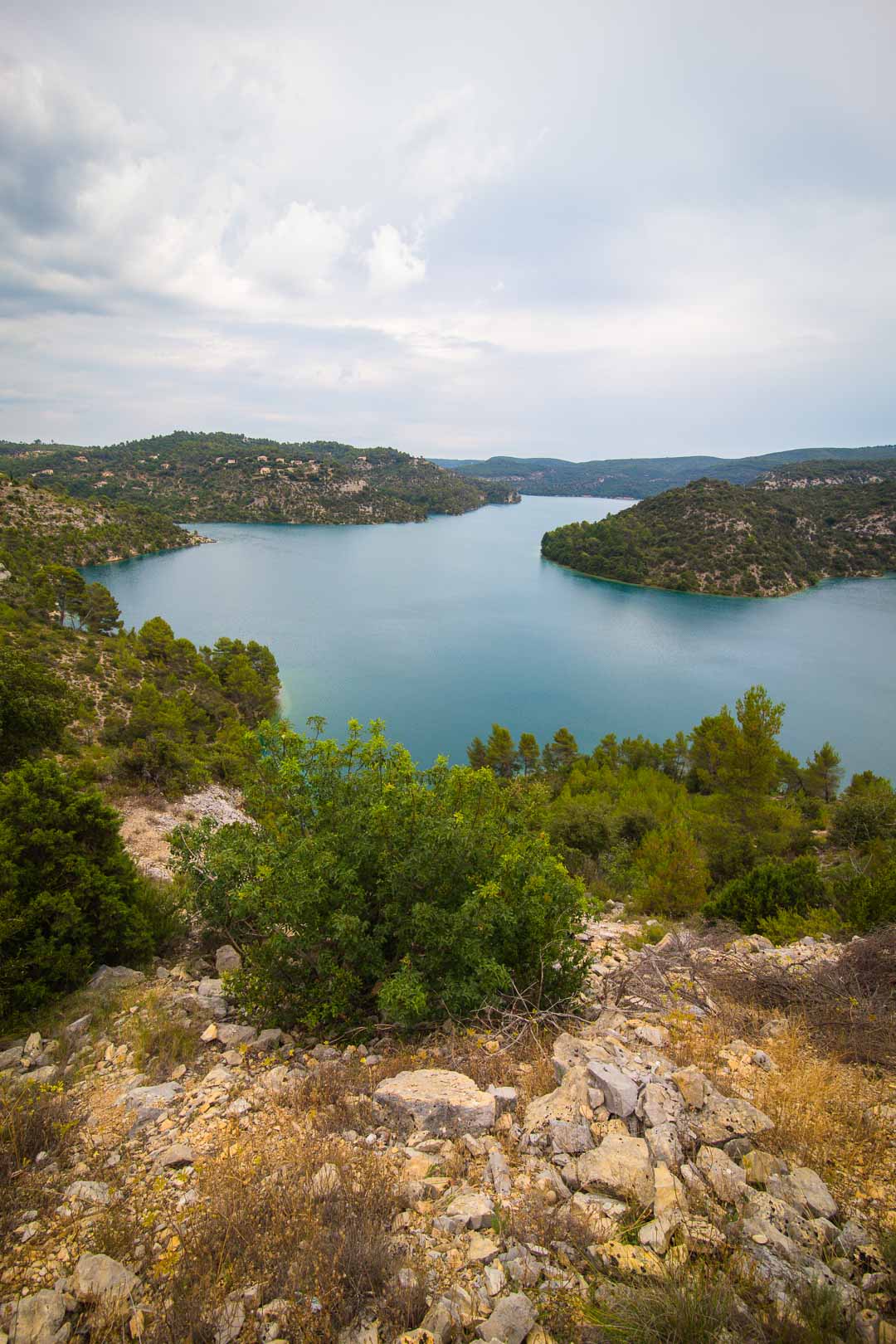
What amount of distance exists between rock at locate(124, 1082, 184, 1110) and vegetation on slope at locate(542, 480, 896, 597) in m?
88.5

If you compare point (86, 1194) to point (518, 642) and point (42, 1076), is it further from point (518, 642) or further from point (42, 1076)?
point (518, 642)

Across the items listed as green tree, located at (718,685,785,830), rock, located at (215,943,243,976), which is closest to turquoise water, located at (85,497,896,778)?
green tree, located at (718,685,785,830)

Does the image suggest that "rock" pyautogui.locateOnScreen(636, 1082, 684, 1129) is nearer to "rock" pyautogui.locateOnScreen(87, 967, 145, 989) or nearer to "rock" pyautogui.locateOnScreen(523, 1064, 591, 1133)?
"rock" pyautogui.locateOnScreen(523, 1064, 591, 1133)

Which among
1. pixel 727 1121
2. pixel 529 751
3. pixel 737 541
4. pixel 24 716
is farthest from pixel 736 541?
pixel 727 1121

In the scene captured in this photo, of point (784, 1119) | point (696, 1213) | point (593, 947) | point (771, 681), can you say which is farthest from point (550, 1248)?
point (771, 681)

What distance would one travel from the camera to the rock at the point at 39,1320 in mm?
2568

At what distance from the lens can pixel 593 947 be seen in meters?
8.95

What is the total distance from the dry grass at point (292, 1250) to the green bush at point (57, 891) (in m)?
3.66

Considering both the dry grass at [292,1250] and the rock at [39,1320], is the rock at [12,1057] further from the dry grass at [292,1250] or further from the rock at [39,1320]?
the rock at [39,1320]

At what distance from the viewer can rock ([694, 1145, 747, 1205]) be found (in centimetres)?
328

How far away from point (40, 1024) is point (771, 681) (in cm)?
5406

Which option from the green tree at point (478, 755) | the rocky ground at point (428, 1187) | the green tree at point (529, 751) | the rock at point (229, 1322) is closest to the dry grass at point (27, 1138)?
the rocky ground at point (428, 1187)

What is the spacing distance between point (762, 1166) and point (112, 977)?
6.61 metres

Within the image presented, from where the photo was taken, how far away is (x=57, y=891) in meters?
6.58
